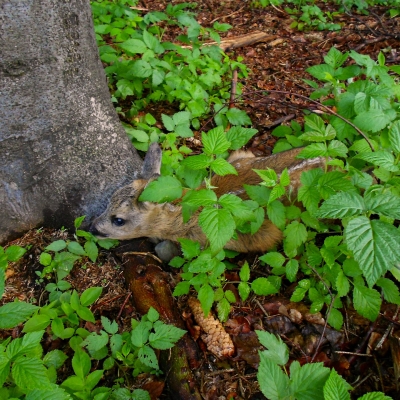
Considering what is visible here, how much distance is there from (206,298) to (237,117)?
253 centimetres

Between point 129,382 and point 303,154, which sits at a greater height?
point 303,154

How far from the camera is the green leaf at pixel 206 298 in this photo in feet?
9.29

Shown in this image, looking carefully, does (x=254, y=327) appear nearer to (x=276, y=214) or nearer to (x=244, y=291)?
(x=244, y=291)

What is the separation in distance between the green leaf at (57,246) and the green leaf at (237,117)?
7.79ft

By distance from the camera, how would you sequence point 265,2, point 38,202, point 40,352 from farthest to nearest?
point 265,2 < point 38,202 < point 40,352

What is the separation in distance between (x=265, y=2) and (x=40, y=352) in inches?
280

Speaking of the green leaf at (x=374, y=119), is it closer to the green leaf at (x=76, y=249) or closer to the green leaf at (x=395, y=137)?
the green leaf at (x=395, y=137)

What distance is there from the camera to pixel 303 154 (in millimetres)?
Answer: 2857

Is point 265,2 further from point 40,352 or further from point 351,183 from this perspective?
point 40,352

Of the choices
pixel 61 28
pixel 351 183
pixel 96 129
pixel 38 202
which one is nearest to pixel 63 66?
pixel 61 28

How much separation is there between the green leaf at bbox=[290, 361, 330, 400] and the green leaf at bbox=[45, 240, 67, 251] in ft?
7.08

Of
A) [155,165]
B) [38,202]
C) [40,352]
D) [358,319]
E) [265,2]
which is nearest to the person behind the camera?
[40,352]

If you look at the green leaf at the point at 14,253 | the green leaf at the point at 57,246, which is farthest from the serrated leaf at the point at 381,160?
the green leaf at the point at 14,253

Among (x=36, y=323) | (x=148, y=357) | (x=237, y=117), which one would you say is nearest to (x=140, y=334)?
(x=148, y=357)
